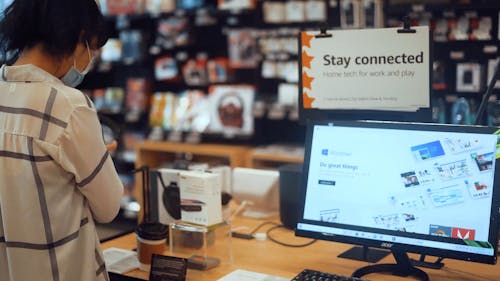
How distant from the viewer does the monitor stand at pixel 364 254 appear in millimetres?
2039

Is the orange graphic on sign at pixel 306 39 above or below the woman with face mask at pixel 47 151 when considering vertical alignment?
above

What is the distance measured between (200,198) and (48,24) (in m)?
0.71

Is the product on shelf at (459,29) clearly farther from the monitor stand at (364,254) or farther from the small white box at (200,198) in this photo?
the small white box at (200,198)

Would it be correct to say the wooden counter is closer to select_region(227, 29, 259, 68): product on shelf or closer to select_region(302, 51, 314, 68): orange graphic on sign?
select_region(302, 51, 314, 68): orange graphic on sign

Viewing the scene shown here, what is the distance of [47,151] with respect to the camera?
163 cm

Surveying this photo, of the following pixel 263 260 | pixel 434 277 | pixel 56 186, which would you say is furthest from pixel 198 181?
pixel 434 277

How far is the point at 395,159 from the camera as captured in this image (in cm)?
180

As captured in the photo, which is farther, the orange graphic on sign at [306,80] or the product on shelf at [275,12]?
the product on shelf at [275,12]

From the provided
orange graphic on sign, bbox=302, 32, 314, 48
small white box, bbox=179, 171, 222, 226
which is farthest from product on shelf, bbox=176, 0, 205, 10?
small white box, bbox=179, 171, 222, 226

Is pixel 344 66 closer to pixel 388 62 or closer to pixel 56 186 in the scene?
pixel 388 62

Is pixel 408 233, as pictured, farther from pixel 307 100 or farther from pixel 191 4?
pixel 191 4

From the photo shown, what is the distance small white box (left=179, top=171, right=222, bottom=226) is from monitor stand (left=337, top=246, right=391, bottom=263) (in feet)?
1.43

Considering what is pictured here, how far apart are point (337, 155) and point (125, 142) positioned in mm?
3784

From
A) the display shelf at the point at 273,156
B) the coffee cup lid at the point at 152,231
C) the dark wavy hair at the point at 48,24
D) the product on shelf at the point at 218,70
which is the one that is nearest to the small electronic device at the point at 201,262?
the coffee cup lid at the point at 152,231
